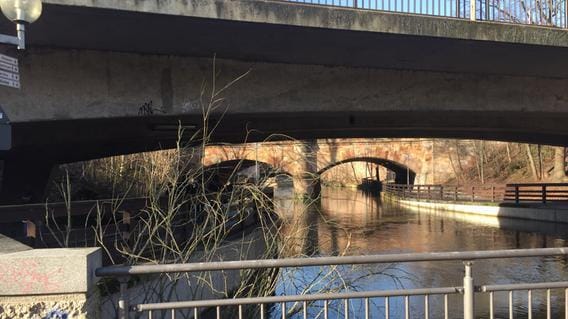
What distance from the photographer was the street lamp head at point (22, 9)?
5.89 metres

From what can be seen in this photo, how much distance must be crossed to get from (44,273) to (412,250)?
53.7 ft

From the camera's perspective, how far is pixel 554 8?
10.5 meters

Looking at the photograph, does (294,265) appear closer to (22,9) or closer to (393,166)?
(22,9)

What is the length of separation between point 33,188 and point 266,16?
12.3 metres

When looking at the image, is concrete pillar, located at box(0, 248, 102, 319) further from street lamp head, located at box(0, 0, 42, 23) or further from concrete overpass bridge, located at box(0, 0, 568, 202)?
concrete overpass bridge, located at box(0, 0, 568, 202)

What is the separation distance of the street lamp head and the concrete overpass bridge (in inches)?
36.3

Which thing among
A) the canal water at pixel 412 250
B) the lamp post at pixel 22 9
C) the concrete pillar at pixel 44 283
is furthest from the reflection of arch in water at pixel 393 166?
the concrete pillar at pixel 44 283

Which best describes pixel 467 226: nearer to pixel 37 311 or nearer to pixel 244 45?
pixel 244 45

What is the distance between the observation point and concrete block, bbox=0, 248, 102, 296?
12.5ft

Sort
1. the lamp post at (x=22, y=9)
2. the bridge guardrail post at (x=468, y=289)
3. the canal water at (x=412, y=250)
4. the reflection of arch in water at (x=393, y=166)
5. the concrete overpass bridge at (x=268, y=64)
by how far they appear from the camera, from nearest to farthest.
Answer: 1. the bridge guardrail post at (x=468, y=289)
2. the lamp post at (x=22, y=9)
3. the concrete overpass bridge at (x=268, y=64)
4. the canal water at (x=412, y=250)
5. the reflection of arch in water at (x=393, y=166)

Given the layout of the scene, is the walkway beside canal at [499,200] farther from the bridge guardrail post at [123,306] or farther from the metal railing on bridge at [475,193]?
the bridge guardrail post at [123,306]

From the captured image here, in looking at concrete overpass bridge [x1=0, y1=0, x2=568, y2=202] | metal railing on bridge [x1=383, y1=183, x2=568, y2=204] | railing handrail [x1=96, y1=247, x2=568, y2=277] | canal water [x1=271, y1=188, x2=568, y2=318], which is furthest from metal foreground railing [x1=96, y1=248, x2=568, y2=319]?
metal railing on bridge [x1=383, y1=183, x2=568, y2=204]

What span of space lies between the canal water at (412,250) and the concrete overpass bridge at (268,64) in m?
2.22

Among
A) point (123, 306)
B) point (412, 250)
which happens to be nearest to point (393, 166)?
point (412, 250)
